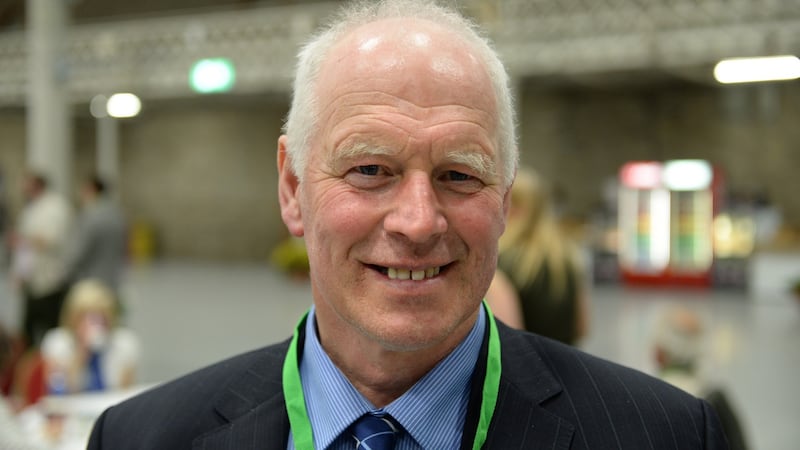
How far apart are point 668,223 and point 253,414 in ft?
60.2

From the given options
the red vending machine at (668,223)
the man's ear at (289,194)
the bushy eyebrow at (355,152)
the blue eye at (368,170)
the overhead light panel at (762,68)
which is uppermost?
the bushy eyebrow at (355,152)

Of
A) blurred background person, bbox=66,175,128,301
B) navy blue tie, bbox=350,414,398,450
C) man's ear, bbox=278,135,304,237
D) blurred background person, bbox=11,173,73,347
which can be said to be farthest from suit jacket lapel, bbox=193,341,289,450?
blurred background person, bbox=66,175,128,301

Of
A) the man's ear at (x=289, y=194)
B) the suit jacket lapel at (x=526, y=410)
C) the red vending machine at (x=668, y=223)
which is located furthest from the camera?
the red vending machine at (x=668, y=223)

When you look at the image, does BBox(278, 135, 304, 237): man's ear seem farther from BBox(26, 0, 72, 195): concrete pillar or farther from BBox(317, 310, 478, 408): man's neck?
BBox(26, 0, 72, 195): concrete pillar

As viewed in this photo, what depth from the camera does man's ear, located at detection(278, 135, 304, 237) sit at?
1.42 meters

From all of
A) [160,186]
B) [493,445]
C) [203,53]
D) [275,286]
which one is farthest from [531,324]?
[160,186]

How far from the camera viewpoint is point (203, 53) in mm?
15102

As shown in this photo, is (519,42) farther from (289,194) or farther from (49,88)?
(289,194)

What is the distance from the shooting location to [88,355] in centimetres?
509

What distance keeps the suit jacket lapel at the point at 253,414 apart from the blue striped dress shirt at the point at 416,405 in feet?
0.13

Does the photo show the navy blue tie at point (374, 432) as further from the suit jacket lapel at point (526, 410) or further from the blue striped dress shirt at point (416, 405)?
the suit jacket lapel at point (526, 410)

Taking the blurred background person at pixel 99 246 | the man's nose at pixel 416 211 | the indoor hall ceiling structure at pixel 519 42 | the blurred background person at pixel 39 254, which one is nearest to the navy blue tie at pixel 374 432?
the man's nose at pixel 416 211

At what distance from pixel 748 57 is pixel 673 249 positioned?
7772 mm

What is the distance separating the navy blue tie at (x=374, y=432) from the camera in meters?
1.31
